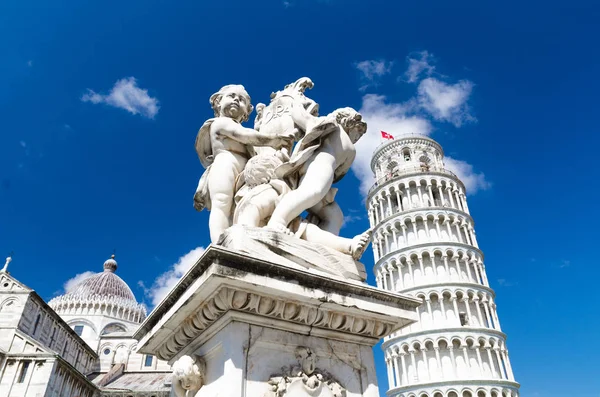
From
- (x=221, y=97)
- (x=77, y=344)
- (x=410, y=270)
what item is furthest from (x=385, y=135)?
(x=221, y=97)

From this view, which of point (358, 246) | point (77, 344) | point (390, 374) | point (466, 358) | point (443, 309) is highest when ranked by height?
point (443, 309)

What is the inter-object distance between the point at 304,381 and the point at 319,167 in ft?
5.36

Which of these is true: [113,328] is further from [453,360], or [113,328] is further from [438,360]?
[453,360]

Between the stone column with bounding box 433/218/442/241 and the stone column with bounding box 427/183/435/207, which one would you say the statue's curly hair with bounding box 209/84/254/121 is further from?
the stone column with bounding box 427/183/435/207

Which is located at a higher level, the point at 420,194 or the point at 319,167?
the point at 420,194

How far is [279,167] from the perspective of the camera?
3.50 meters

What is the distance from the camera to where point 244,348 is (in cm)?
238

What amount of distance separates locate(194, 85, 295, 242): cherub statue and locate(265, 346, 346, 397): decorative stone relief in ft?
4.27

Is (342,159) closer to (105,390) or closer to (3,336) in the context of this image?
(3,336)

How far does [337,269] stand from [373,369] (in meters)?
→ 0.67

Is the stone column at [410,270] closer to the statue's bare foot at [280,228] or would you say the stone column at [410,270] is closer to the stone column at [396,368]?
the stone column at [396,368]

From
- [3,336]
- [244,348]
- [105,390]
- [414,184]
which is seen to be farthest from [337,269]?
[414,184]

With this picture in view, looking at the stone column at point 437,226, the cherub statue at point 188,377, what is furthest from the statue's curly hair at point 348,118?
the stone column at point 437,226

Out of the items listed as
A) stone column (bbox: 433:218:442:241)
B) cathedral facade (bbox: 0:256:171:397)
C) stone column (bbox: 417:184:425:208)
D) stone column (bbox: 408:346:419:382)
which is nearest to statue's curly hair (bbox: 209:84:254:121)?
cathedral facade (bbox: 0:256:171:397)
